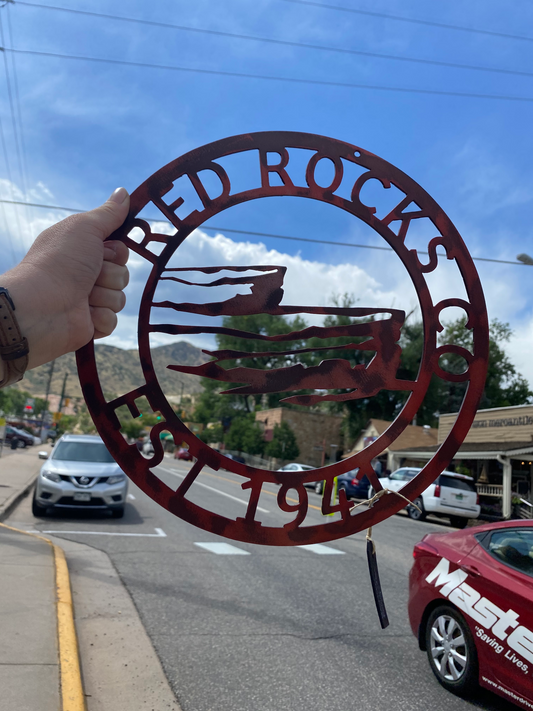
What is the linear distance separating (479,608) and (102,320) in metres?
3.94

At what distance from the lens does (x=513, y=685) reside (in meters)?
3.95

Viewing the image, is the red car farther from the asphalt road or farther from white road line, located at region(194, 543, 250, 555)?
white road line, located at region(194, 543, 250, 555)

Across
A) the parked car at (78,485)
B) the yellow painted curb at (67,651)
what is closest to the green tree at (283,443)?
the parked car at (78,485)

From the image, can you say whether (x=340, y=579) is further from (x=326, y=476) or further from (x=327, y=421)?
(x=327, y=421)

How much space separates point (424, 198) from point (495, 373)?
41.3 metres

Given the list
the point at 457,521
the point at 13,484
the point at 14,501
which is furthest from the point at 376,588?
the point at 457,521

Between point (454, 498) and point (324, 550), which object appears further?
point (454, 498)

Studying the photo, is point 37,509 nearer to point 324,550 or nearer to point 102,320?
point 324,550

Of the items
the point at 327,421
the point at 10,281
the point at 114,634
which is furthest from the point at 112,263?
the point at 327,421

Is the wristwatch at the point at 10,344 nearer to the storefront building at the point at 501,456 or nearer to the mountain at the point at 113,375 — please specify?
the storefront building at the point at 501,456

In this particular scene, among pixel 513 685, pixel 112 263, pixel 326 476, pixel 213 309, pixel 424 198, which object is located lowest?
pixel 513 685

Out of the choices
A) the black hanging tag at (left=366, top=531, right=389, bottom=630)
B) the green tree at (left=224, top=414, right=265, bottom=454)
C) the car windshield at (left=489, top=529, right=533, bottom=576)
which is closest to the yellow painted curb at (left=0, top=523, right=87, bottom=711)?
the black hanging tag at (left=366, top=531, right=389, bottom=630)

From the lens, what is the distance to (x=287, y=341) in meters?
1.68

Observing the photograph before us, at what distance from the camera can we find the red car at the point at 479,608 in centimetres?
401
